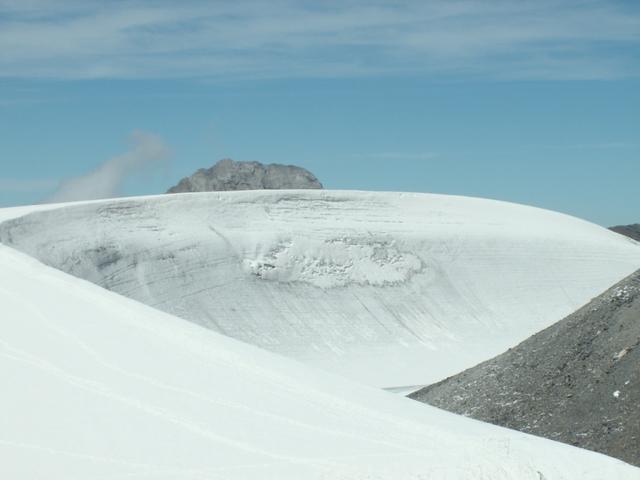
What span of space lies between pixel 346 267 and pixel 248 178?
3362 cm

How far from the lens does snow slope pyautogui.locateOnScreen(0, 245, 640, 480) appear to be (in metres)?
7.21

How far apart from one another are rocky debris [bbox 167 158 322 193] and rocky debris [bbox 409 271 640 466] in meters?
43.0

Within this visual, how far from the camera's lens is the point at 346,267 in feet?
97.8

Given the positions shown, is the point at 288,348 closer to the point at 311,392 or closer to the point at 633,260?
the point at 633,260

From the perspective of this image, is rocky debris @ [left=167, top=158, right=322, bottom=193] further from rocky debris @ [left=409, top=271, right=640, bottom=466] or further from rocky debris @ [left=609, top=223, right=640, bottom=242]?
rocky debris @ [left=409, top=271, right=640, bottom=466]

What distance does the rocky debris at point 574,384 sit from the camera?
1398 centimetres

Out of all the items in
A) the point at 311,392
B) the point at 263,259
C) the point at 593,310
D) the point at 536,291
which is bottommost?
the point at 536,291

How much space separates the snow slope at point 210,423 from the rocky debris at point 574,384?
557cm

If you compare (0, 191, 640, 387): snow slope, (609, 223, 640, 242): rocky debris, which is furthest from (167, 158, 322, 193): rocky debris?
(0, 191, 640, 387): snow slope

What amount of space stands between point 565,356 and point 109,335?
9.26m

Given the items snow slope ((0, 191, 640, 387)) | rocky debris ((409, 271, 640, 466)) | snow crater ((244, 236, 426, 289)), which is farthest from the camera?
snow crater ((244, 236, 426, 289))

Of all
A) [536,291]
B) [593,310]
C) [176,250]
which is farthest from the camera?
[536,291]

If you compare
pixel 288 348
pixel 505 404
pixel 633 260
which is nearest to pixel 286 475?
pixel 505 404

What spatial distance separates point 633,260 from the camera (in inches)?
1336
